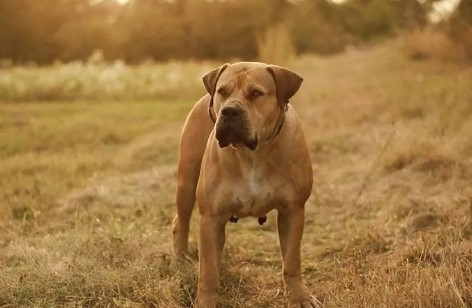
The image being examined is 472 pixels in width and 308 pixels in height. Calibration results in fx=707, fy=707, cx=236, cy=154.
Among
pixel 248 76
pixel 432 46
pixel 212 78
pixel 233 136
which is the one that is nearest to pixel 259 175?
pixel 233 136

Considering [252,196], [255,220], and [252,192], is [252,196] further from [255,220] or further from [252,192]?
[255,220]

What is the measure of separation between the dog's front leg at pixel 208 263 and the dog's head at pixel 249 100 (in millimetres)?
467

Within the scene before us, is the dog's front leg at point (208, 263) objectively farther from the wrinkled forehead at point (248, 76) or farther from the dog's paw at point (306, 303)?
the wrinkled forehead at point (248, 76)

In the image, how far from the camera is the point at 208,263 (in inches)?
157

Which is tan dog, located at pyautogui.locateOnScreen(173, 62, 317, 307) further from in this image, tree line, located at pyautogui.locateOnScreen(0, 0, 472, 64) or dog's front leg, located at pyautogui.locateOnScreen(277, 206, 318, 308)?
tree line, located at pyautogui.locateOnScreen(0, 0, 472, 64)

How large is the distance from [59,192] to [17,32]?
3175 centimetres

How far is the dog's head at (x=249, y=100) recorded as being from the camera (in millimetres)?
3795

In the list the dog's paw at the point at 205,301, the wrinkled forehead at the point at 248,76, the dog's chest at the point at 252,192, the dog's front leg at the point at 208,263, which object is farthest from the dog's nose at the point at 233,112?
the dog's paw at the point at 205,301

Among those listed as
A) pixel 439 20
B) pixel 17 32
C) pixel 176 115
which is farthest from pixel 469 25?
pixel 17 32

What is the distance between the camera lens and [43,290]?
165 inches

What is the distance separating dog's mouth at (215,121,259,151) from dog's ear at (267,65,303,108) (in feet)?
1.11

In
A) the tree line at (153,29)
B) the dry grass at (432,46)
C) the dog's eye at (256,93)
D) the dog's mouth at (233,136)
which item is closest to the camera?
the dog's mouth at (233,136)

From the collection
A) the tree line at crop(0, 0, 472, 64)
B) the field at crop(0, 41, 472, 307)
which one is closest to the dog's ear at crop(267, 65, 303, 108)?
the field at crop(0, 41, 472, 307)

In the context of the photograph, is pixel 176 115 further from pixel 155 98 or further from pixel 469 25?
pixel 469 25
